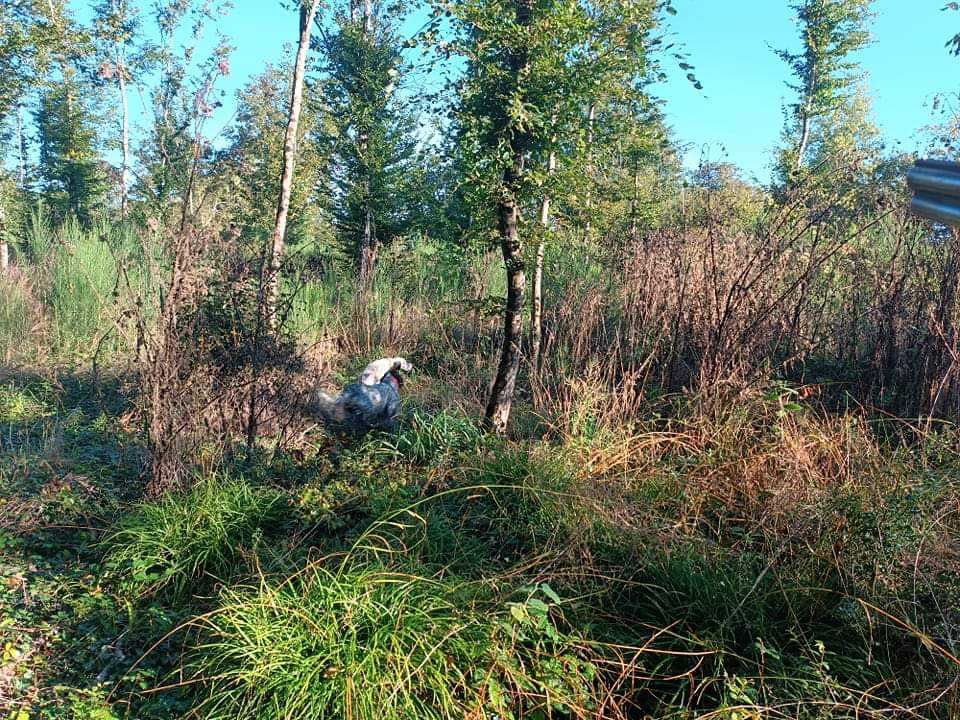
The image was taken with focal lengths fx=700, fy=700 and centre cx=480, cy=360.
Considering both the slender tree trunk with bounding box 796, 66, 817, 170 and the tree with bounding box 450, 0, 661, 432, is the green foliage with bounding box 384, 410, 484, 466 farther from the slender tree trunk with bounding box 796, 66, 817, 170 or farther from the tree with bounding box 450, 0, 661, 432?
the slender tree trunk with bounding box 796, 66, 817, 170

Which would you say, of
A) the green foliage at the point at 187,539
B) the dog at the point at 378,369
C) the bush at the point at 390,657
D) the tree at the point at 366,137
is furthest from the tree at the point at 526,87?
the tree at the point at 366,137

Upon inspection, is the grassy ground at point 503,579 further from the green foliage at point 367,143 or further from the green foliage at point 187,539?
the green foliage at point 367,143

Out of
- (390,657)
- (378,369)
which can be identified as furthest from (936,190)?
(378,369)

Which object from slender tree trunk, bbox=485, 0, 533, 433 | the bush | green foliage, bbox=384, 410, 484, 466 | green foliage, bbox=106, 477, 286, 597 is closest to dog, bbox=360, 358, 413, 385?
green foliage, bbox=384, 410, 484, 466

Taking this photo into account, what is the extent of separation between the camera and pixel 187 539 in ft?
12.0

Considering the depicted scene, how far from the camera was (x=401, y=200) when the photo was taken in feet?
40.8

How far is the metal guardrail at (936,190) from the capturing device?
1168 mm

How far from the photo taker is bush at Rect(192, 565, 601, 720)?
2461 millimetres

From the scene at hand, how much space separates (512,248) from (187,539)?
264 cm

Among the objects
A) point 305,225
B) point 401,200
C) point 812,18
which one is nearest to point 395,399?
point 401,200

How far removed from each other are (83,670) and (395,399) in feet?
8.92

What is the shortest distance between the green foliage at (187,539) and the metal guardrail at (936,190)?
3249 millimetres

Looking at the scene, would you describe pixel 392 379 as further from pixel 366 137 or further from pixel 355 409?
pixel 366 137

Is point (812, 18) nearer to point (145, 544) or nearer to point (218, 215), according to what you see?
point (218, 215)
